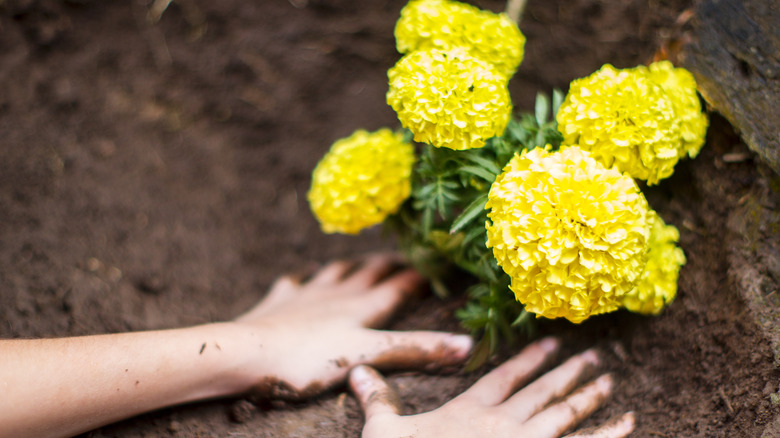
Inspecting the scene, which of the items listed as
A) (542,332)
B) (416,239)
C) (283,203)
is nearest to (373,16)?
(283,203)

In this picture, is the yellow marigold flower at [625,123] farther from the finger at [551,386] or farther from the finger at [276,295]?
the finger at [276,295]

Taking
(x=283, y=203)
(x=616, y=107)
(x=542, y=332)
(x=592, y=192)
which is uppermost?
(x=616, y=107)

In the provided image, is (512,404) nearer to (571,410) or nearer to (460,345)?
(571,410)

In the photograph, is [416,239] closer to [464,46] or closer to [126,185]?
[464,46]

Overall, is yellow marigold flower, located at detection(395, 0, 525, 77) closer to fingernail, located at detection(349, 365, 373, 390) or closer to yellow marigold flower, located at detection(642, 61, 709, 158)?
yellow marigold flower, located at detection(642, 61, 709, 158)

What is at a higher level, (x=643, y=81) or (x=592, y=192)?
(x=643, y=81)

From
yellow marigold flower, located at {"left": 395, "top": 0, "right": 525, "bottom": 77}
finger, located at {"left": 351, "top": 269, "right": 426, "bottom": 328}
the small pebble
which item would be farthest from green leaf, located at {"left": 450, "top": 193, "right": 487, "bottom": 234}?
the small pebble
